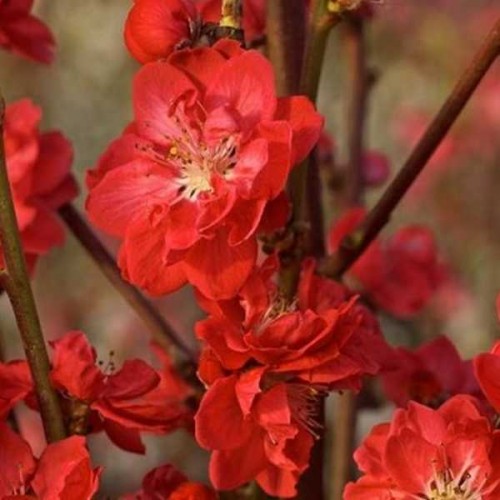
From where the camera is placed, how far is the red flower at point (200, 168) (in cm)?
74

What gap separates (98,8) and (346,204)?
187 centimetres

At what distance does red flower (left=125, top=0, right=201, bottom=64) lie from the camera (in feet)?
2.53

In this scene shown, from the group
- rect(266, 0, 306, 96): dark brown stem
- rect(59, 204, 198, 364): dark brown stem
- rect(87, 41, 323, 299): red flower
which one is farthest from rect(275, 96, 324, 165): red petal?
rect(59, 204, 198, 364): dark brown stem

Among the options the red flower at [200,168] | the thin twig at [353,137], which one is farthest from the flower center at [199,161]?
the thin twig at [353,137]

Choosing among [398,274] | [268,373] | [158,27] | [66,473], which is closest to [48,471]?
[66,473]

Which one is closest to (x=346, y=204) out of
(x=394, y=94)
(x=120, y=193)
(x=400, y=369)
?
(x=400, y=369)

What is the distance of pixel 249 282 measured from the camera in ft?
2.49

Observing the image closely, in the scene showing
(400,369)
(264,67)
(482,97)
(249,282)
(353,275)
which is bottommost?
(482,97)

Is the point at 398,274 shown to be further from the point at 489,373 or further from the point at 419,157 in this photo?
the point at 489,373

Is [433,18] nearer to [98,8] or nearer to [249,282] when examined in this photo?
[98,8]

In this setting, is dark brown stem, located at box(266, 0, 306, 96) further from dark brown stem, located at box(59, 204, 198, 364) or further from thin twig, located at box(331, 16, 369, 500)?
thin twig, located at box(331, 16, 369, 500)

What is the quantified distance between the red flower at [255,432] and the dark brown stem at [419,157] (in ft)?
0.43

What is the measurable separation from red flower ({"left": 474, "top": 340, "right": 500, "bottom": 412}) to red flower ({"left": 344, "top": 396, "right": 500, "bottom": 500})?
0.05 ft

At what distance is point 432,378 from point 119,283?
0.68 ft
